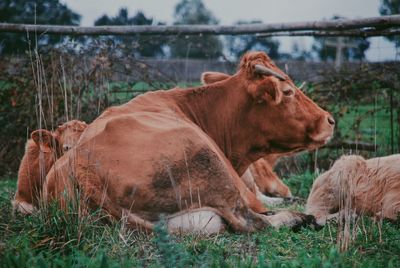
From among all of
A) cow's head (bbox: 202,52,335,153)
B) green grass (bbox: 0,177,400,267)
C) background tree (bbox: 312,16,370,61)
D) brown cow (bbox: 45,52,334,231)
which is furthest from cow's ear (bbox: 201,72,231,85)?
background tree (bbox: 312,16,370,61)

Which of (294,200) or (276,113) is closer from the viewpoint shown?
(276,113)

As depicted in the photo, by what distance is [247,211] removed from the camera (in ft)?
15.7

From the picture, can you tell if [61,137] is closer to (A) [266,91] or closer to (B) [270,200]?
(A) [266,91]

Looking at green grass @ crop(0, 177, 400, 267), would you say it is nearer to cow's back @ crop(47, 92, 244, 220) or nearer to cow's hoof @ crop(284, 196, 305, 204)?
cow's back @ crop(47, 92, 244, 220)

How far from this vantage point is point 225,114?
6.10 m

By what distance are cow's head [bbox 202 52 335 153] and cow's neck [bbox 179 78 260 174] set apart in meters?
0.06

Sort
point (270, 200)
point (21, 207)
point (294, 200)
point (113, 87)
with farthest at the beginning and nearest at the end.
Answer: point (113, 87)
point (270, 200)
point (294, 200)
point (21, 207)

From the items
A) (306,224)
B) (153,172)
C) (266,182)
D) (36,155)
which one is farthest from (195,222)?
(266,182)

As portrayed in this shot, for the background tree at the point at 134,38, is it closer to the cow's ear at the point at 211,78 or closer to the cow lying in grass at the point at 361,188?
the cow's ear at the point at 211,78

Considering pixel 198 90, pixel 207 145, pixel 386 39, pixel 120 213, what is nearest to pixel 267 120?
pixel 198 90

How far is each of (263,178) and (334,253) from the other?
5072 millimetres

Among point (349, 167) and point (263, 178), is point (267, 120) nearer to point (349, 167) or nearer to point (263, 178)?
point (349, 167)

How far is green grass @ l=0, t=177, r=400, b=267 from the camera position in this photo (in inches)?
134

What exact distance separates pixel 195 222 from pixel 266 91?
1.98m
